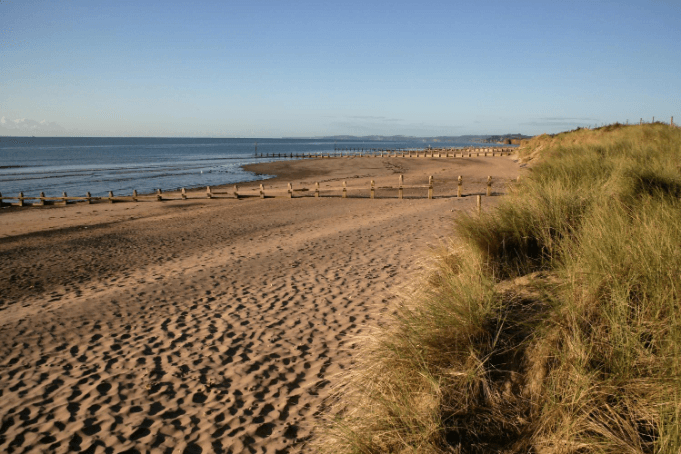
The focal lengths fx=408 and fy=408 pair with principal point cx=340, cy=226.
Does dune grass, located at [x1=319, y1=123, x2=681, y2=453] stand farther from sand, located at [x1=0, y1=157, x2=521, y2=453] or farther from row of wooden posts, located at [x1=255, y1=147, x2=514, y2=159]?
row of wooden posts, located at [x1=255, y1=147, x2=514, y2=159]

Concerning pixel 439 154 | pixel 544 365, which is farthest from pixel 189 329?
pixel 439 154

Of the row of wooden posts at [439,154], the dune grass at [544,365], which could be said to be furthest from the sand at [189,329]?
the row of wooden posts at [439,154]

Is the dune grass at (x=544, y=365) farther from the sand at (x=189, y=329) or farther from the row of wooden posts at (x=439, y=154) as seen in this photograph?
the row of wooden posts at (x=439, y=154)

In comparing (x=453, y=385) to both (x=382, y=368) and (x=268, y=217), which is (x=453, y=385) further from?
(x=268, y=217)

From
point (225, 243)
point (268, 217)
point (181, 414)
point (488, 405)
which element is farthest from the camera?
point (268, 217)

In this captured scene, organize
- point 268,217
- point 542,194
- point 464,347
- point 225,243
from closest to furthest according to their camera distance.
Answer: point 464,347 → point 542,194 → point 225,243 → point 268,217

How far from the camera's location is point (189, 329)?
6.51 meters

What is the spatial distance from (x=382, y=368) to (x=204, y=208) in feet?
60.7

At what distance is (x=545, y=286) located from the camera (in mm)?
4359

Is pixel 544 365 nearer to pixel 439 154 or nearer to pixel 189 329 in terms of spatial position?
pixel 189 329

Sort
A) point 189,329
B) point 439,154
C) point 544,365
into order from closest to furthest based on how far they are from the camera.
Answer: point 544,365 < point 189,329 < point 439,154

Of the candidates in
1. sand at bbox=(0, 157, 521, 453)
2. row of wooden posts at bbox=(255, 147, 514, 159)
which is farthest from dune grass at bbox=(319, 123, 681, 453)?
row of wooden posts at bbox=(255, 147, 514, 159)

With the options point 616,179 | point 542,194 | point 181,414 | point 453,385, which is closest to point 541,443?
point 453,385

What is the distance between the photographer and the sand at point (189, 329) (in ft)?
14.0
